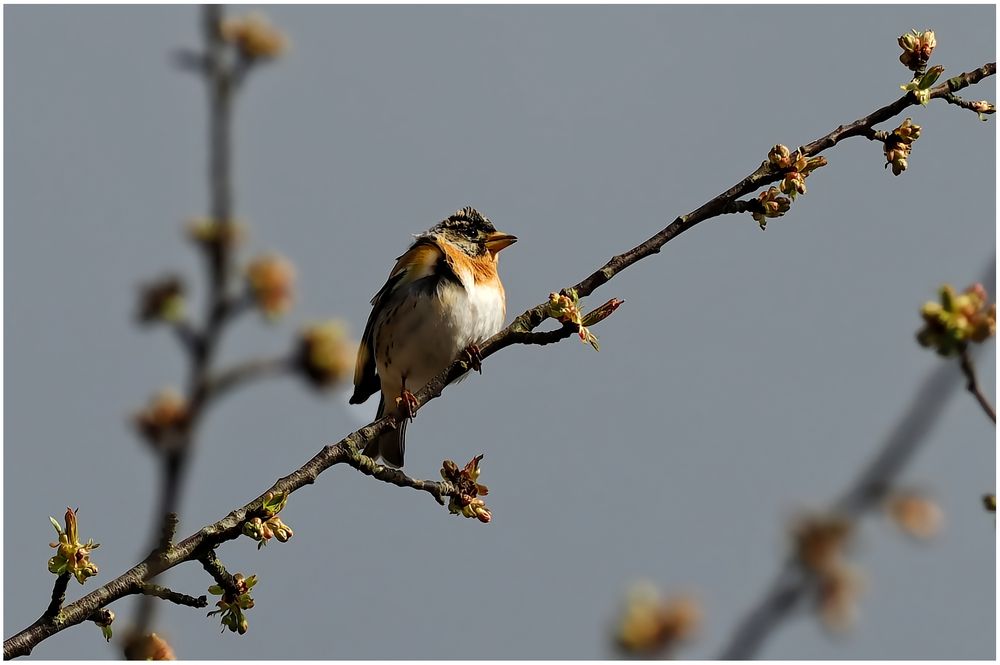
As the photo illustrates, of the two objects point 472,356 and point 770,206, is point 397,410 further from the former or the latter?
point 770,206

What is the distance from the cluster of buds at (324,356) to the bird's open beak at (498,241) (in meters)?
3.63

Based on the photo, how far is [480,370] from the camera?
533cm

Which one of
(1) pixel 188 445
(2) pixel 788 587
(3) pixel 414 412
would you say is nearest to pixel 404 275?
(3) pixel 414 412

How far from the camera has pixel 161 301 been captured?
353cm

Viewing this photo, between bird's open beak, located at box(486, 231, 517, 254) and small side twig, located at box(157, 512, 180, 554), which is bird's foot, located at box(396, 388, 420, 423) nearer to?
small side twig, located at box(157, 512, 180, 554)

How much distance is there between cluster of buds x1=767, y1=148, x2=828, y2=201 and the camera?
12.5 feet

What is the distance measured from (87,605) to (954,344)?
263 centimetres

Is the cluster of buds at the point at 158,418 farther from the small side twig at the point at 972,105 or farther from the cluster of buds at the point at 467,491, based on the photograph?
the small side twig at the point at 972,105

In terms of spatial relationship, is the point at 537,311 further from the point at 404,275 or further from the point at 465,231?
the point at 465,231

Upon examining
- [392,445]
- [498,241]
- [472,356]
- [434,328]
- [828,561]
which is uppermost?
[498,241]

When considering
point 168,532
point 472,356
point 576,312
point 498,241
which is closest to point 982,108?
point 576,312

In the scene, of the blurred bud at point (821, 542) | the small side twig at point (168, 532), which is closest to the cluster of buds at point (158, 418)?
the small side twig at point (168, 532)

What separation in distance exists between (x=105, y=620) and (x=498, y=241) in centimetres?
409

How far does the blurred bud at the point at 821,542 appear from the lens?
5.96 ft
